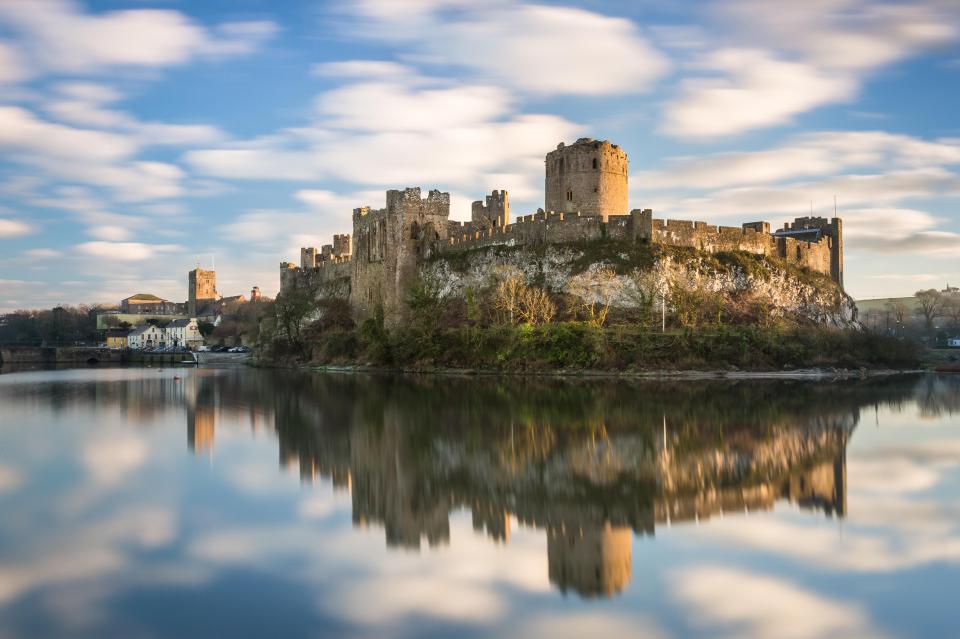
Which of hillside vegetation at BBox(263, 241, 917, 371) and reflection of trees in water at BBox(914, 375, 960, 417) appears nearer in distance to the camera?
reflection of trees in water at BBox(914, 375, 960, 417)

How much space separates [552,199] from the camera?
5222 centimetres

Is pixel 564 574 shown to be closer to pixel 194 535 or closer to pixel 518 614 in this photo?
pixel 518 614

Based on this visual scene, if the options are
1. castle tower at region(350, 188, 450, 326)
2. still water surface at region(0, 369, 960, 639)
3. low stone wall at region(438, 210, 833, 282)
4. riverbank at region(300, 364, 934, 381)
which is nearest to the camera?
still water surface at region(0, 369, 960, 639)

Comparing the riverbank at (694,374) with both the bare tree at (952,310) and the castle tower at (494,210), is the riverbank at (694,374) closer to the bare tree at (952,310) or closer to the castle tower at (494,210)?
the castle tower at (494,210)

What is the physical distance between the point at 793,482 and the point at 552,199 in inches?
1592

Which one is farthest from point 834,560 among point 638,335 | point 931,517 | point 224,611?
point 638,335

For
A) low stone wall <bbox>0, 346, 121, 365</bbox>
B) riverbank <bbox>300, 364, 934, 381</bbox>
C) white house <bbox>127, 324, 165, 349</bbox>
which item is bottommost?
riverbank <bbox>300, 364, 934, 381</bbox>

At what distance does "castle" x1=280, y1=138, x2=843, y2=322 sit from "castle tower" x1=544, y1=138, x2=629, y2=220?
60 millimetres

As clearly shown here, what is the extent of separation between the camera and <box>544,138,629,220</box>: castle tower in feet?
167

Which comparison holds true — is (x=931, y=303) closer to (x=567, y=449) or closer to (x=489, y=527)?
(x=567, y=449)

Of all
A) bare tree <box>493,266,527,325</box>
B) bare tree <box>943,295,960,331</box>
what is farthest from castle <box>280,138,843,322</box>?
bare tree <box>943,295,960,331</box>

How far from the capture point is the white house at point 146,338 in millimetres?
107438

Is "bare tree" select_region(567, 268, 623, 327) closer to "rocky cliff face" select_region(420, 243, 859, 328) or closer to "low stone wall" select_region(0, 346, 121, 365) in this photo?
"rocky cliff face" select_region(420, 243, 859, 328)

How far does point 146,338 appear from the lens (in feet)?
356
